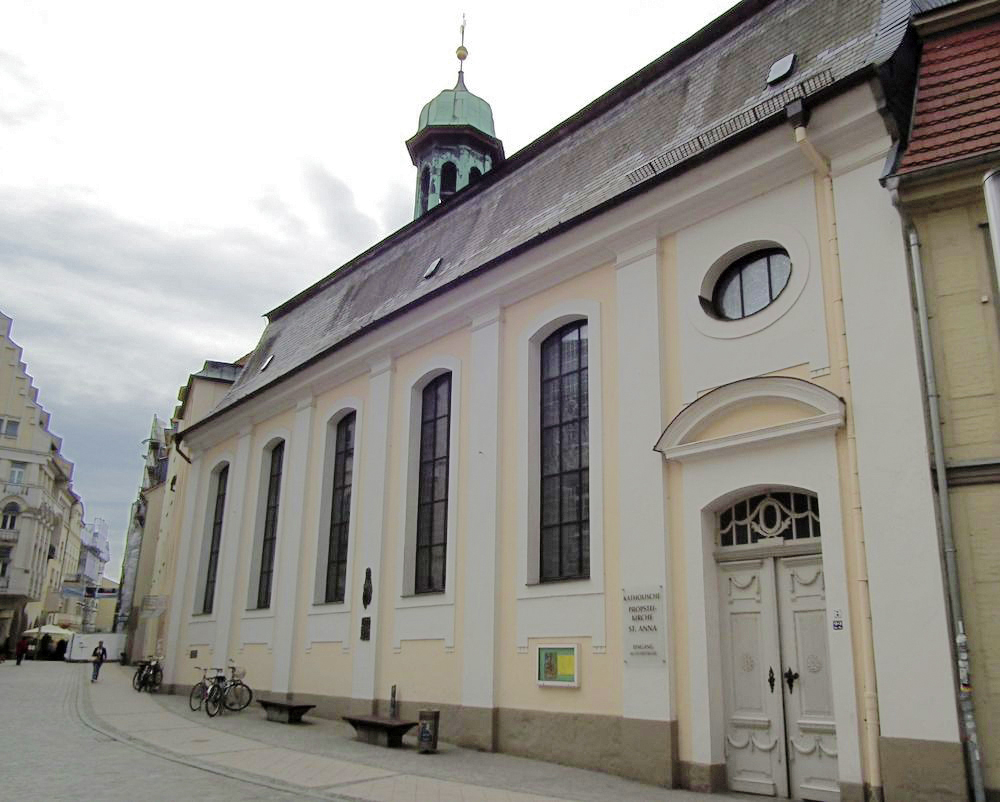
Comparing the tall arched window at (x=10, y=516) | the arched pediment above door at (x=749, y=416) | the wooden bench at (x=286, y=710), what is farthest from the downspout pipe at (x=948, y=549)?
the tall arched window at (x=10, y=516)

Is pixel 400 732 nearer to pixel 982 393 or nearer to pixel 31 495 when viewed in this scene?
Answer: pixel 982 393

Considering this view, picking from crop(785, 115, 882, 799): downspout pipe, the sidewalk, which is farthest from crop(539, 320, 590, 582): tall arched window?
crop(785, 115, 882, 799): downspout pipe

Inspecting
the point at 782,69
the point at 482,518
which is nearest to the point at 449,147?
the point at 482,518

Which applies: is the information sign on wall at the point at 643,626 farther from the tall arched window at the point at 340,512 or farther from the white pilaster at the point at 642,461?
the tall arched window at the point at 340,512

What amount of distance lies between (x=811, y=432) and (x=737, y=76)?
5.13 m

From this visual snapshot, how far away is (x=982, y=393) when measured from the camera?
7902 mm

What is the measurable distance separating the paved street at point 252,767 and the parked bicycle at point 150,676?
21.2 ft

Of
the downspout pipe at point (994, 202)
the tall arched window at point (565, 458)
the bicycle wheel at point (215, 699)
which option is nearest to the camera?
the downspout pipe at point (994, 202)

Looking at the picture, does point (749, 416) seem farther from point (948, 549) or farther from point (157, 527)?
point (157, 527)

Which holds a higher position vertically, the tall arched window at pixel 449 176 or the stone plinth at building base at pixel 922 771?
the tall arched window at pixel 449 176

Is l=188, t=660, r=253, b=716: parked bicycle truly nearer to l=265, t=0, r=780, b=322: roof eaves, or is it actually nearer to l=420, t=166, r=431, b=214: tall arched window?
l=265, t=0, r=780, b=322: roof eaves

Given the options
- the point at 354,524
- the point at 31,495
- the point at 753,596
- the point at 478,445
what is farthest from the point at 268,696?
the point at 31,495

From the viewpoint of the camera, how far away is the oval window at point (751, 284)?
32.8ft

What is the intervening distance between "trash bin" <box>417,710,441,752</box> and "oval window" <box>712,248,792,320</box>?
20.7ft
